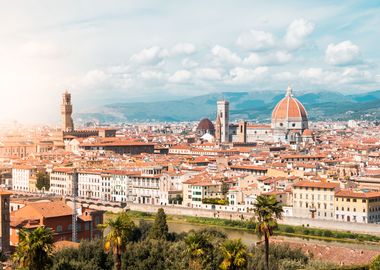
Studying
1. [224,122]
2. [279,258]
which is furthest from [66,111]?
[279,258]

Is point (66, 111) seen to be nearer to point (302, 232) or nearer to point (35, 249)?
point (302, 232)

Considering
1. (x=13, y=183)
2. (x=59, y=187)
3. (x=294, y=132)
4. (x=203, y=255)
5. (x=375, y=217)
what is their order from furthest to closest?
(x=294, y=132), (x=13, y=183), (x=59, y=187), (x=375, y=217), (x=203, y=255)

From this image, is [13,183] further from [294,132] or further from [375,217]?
[294,132]

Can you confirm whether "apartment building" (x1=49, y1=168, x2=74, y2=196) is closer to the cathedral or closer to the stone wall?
the stone wall

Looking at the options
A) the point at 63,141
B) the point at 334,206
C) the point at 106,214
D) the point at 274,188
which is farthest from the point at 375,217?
the point at 63,141

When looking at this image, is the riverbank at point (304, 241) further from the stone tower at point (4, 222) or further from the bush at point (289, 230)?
the stone tower at point (4, 222)

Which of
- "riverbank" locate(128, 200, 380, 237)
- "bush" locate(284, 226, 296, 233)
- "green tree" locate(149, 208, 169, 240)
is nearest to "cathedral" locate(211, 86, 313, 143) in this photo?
"riverbank" locate(128, 200, 380, 237)

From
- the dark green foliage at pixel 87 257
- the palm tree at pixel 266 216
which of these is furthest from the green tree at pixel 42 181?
the palm tree at pixel 266 216
